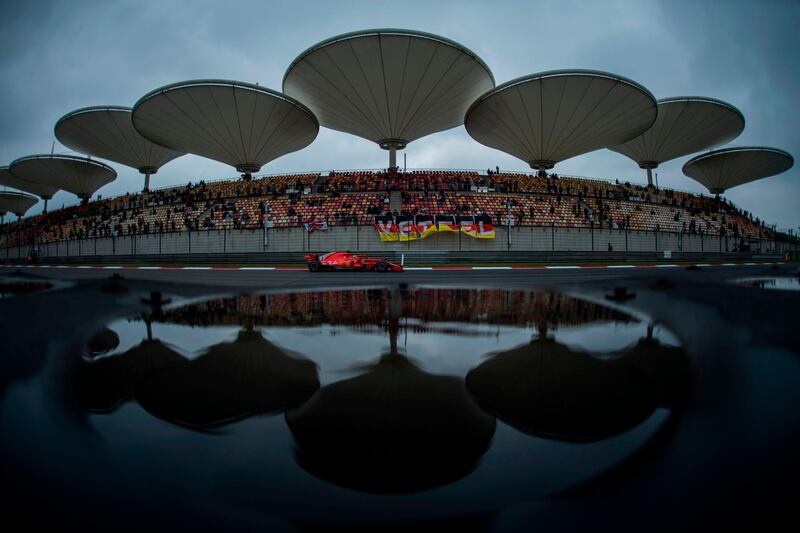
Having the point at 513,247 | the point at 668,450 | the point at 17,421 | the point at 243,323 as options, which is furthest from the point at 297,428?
the point at 513,247

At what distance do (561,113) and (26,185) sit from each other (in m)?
96.2

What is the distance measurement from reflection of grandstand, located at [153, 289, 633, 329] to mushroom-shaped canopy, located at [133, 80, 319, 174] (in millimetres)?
32109

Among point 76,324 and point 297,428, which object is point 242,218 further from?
point 297,428

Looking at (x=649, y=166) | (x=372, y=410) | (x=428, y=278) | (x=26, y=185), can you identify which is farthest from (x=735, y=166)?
(x=26, y=185)

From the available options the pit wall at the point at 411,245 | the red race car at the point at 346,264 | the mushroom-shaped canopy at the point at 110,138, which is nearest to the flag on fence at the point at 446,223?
the pit wall at the point at 411,245

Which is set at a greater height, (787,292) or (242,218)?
(242,218)

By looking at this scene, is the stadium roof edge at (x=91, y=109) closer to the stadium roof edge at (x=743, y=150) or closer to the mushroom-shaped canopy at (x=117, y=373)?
the mushroom-shaped canopy at (x=117, y=373)

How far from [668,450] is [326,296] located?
6.68m

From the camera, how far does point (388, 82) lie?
32.1 m

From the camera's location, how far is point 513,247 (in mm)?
27531

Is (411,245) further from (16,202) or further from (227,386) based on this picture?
(16,202)

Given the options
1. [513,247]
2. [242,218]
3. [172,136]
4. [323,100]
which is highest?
[323,100]

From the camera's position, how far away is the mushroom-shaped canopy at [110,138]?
4394 centimetres

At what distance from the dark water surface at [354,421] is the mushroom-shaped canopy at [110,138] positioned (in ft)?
183
